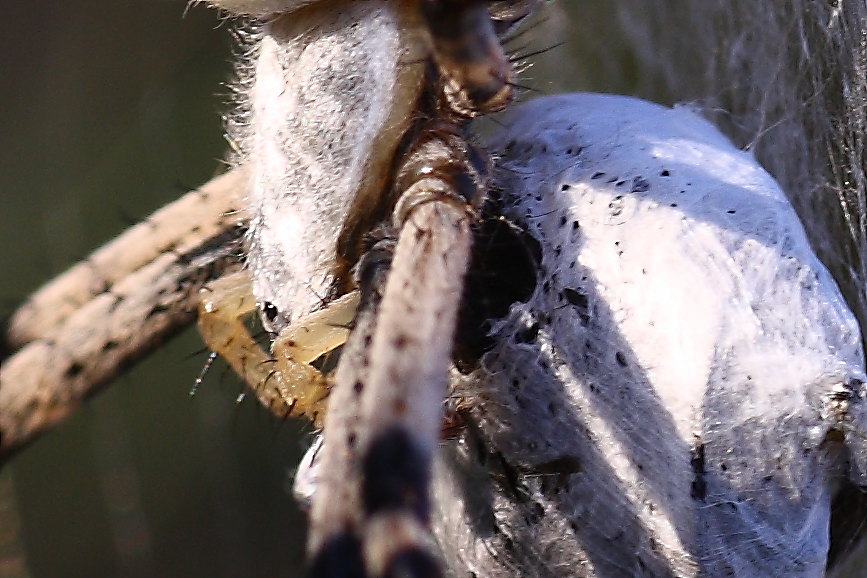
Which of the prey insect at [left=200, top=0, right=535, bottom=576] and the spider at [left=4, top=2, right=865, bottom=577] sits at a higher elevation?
the prey insect at [left=200, top=0, right=535, bottom=576]

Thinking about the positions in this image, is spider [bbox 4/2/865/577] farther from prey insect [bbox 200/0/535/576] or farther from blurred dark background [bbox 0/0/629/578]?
blurred dark background [bbox 0/0/629/578]

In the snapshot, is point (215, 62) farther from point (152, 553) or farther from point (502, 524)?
point (502, 524)

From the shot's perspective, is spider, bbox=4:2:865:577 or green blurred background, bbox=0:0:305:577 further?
green blurred background, bbox=0:0:305:577

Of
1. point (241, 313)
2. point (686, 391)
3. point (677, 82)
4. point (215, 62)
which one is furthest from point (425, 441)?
point (215, 62)

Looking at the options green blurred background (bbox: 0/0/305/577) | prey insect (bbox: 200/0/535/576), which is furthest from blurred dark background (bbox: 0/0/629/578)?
prey insect (bbox: 200/0/535/576)

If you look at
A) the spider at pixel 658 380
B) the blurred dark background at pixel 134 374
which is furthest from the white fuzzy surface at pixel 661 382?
the blurred dark background at pixel 134 374

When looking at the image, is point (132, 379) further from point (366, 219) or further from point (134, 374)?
point (366, 219)
